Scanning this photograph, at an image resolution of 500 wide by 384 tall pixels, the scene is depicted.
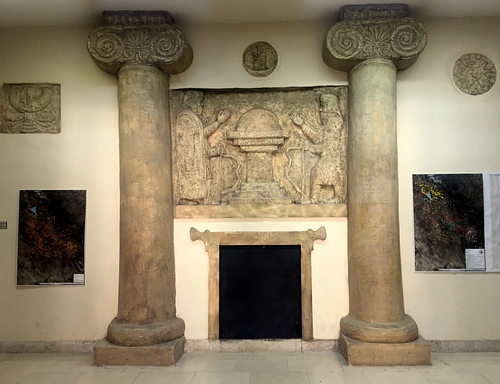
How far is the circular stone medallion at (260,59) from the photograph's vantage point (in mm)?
4168

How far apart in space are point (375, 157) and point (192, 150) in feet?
6.22

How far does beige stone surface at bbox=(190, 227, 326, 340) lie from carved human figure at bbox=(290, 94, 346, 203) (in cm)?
41

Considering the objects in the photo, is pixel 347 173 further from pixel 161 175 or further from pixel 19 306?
pixel 19 306

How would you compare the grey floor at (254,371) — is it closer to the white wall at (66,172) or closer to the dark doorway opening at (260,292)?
the dark doorway opening at (260,292)

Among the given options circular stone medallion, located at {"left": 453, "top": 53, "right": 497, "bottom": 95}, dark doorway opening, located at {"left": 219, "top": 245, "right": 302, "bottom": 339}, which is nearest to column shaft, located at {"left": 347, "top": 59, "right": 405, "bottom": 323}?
dark doorway opening, located at {"left": 219, "top": 245, "right": 302, "bottom": 339}

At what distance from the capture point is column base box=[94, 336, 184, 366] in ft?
12.0

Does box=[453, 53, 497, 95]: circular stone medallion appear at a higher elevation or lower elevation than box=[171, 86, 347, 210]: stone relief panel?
higher

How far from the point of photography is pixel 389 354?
11.8ft

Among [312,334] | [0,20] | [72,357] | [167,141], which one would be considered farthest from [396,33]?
[72,357]

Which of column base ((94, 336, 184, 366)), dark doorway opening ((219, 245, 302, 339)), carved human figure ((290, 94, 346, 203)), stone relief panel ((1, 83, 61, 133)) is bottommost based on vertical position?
column base ((94, 336, 184, 366))

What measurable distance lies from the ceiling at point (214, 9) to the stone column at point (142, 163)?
0.52 ft

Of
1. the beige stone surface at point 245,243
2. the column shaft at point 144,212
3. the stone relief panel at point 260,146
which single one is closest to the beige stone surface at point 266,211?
the stone relief panel at point 260,146

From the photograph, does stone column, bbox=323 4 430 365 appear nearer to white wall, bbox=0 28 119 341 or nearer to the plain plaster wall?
the plain plaster wall

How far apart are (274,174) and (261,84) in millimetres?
974
